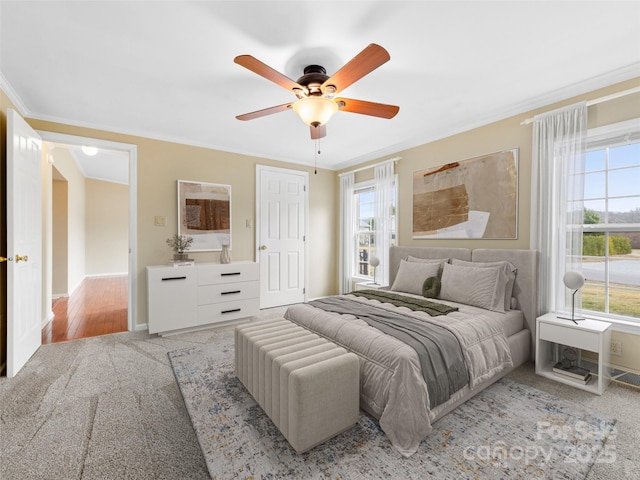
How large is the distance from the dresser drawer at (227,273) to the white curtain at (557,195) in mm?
3330

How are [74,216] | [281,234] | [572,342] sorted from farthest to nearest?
[74,216], [281,234], [572,342]

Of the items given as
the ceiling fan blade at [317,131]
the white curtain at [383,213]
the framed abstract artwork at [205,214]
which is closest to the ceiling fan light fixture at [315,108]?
the ceiling fan blade at [317,131]

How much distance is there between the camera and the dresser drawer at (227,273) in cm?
370

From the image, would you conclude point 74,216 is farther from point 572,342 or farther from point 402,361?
point 572,342

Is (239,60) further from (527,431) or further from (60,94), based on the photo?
(527,431)

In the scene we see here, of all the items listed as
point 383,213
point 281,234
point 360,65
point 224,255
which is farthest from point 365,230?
point 360,65

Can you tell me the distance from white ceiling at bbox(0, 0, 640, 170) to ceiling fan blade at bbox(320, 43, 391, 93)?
0.96ft

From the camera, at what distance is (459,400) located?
6.49ft

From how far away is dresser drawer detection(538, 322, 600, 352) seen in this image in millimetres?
2199

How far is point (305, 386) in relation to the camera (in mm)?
1530

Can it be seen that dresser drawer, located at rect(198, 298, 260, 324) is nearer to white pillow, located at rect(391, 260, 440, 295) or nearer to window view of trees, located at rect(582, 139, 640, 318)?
white pillow, located at rect(391, 260, 440, 295)

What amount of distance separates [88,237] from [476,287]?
31.5ft

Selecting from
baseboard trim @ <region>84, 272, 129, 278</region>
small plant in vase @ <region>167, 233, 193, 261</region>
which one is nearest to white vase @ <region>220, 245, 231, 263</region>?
small plant in vase @ <region>167, 233, 193, 261</region>

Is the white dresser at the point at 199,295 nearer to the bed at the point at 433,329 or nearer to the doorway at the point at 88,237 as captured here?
the doorway at the point at 88,237
